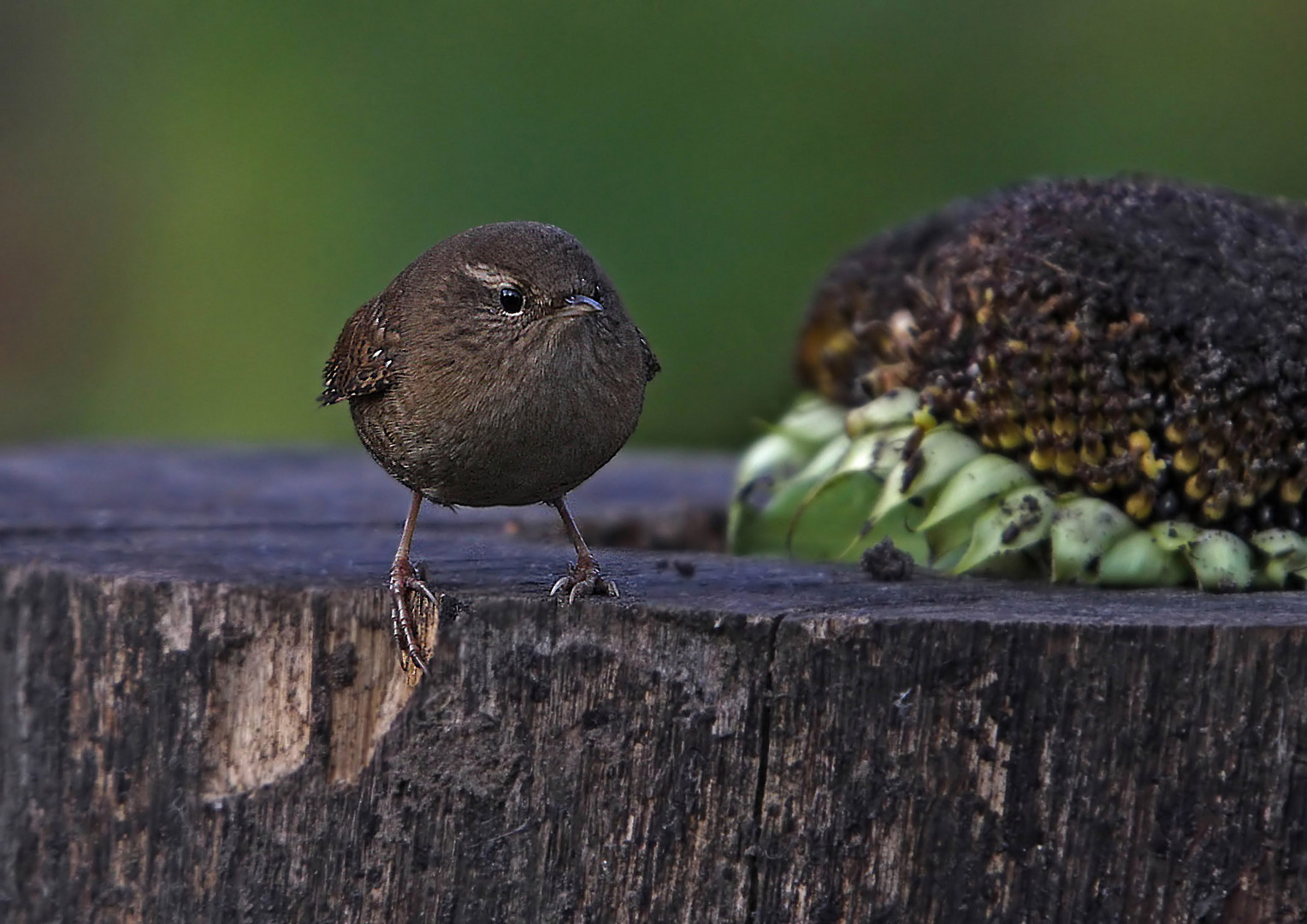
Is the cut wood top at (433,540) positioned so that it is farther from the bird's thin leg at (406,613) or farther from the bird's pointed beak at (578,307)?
the bird's pointed beak at (578,307)

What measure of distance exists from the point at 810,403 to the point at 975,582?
1.41 meters

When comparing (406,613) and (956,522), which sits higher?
(956,522)

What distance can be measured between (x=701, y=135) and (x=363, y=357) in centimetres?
463

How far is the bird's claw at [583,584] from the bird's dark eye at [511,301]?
52cm

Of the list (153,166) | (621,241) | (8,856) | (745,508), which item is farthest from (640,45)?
(8,856)

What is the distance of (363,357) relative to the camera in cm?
316

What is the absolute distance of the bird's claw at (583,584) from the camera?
9.20 ft

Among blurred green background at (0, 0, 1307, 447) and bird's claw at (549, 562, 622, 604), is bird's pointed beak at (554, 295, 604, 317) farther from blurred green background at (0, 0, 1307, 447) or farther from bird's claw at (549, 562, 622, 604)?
blurred green background at (0, 0, 1307, 447)

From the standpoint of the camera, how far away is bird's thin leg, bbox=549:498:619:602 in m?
2.83

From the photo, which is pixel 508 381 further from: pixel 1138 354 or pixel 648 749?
pixel 1138 354

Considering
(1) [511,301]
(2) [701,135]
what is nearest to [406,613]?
(1) [511,301]

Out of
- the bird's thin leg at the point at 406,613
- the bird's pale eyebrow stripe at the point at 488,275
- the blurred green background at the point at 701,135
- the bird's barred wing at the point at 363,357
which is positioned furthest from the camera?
the blurred green background at the point at 701,135

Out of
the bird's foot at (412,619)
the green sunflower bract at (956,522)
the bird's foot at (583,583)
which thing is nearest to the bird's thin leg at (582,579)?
the bird's foot at (583,583)

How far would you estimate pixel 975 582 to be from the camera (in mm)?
3104
